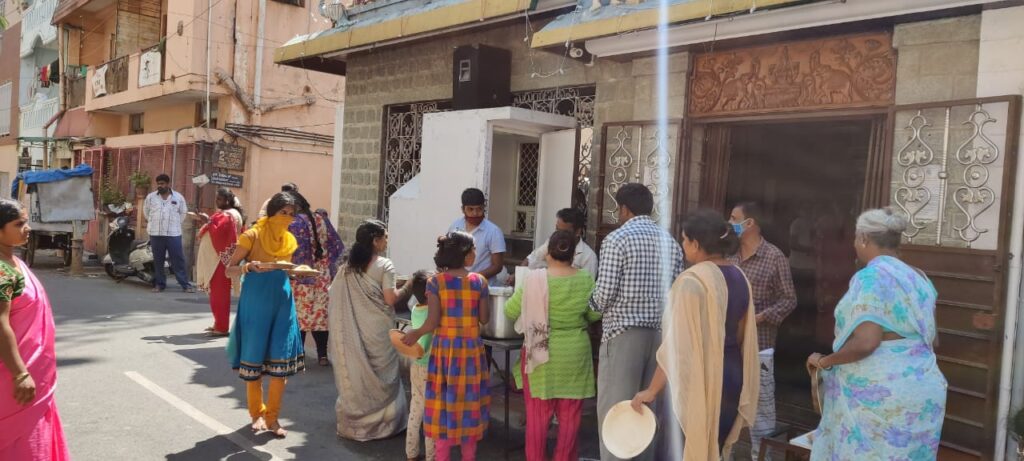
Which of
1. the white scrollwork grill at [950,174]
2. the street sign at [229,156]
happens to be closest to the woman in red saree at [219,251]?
the white scrollwork grill at [950,174]

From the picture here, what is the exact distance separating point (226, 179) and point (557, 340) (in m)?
13.3

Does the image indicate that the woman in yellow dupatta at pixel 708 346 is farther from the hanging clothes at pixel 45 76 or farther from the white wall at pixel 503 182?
the hanging clothes at pixel 45 76

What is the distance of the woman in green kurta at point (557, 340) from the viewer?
14.3 feet

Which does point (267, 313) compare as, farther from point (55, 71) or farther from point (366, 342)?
point (55, 71)

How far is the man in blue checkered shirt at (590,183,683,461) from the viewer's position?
4.08 meters

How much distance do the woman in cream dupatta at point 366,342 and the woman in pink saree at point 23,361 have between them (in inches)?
73.8

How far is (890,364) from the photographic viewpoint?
3188mm

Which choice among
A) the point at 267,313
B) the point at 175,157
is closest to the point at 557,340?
the point at 267,313

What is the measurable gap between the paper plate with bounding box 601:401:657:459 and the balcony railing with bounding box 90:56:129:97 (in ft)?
61.2

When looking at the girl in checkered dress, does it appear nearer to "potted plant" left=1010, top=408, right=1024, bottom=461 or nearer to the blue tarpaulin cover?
"potted plant" left=1010, top=408, right=1024, bottom=461

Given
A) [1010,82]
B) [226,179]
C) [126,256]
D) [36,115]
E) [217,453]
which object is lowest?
[217,453]

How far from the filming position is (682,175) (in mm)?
6062

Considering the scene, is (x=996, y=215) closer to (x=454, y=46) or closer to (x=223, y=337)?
(x=454, y=46)

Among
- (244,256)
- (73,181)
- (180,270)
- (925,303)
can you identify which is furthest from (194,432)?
(73,181)
